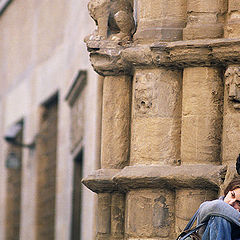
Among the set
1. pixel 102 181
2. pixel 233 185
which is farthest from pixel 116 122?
pixel 233 185

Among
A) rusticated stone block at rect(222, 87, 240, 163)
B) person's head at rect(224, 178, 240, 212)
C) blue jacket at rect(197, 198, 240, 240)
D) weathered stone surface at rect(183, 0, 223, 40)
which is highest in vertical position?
weathered stone surface at rect(183, 0, 223, 40)

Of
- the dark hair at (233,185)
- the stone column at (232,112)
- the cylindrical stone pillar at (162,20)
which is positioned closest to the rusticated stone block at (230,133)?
the stone column at (232,112)

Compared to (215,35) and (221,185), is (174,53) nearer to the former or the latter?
(215,35)

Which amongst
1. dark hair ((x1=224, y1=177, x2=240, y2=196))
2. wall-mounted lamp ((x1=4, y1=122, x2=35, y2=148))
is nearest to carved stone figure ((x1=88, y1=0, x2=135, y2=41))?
dark hair ((x1=224, y1=177, x2=240, y2=196))

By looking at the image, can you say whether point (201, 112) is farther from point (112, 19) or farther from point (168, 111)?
point (112, 19)

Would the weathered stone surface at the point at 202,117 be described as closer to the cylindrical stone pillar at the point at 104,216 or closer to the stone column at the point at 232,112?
the stone column at the point at 232,112

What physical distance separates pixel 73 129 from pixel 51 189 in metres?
2.55

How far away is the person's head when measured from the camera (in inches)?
243

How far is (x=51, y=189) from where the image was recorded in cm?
1631

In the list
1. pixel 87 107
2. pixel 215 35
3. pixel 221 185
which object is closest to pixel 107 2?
pixel 215 35

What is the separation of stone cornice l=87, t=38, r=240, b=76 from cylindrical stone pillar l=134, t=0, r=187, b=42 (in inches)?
3.9

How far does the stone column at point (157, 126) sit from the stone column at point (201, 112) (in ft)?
0.23

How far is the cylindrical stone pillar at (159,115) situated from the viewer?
282 inches

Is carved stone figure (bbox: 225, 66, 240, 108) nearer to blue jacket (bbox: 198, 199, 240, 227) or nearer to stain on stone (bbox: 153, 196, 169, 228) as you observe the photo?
stain on stone (bbox: 153, 196, 169, 228)
